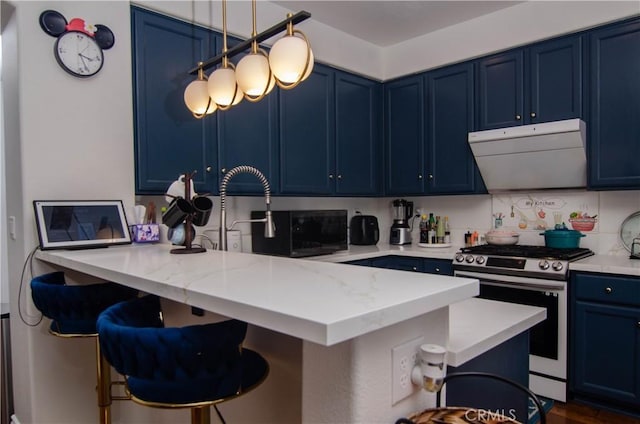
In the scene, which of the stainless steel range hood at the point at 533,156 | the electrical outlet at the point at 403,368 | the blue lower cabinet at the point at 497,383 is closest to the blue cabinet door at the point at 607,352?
the stainless steel range hood at the point at 533,156

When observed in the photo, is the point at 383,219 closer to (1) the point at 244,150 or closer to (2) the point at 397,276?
(1) the point at 244,150

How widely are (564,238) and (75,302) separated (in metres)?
2.88

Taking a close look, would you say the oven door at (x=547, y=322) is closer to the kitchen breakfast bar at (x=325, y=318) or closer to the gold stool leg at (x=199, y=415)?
the kitchen breakfast bar at (x=325, y=318)

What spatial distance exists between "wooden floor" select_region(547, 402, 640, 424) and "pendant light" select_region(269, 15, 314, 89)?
2294 millimetres

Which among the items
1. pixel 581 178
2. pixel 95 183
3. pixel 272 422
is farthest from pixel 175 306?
pixel 581 178

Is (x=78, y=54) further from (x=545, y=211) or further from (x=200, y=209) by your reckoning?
(x=545, y=211)

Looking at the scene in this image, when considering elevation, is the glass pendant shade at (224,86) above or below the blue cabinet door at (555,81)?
below

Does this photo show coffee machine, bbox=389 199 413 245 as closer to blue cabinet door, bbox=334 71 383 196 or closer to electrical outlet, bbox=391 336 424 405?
blue cabinet door, bbox=334 71 383 196

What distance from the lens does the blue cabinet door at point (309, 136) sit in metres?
3.07

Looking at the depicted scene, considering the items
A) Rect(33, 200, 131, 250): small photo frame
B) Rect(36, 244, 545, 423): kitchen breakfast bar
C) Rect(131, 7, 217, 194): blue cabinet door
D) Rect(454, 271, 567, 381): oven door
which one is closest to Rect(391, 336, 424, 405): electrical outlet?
Rect(36, 244, 545, 423): kitchen breakfast bar

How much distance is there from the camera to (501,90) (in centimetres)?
311

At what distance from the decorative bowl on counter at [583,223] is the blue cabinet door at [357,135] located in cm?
152

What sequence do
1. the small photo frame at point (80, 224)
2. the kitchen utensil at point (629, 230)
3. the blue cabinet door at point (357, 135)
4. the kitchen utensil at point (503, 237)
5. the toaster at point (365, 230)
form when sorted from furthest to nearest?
the toaster at point (365, 230), the blue cabinet door at point (357, 135), the kitchen utensil at point (503, 237), the kitchen utensil at point (629, 230), the small photo frame at point (80, 224)

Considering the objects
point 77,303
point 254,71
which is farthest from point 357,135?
point 77,303
